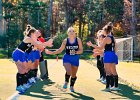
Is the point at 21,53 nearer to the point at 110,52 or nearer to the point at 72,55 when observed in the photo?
the point at 72,55

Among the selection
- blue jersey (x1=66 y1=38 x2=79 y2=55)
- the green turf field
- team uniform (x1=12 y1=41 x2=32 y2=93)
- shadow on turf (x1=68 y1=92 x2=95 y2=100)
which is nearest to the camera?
shadow on turf (x1=68 y1=92 x2=95 y2=100)

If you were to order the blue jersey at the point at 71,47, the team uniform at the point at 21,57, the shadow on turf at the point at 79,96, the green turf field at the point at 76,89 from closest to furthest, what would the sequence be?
1. the shadow on turf at the point at 79,96
2. the green turf field at the point at 76,89
3. the team uniform at the point at 21,57
4. the blue jersey at the point at 71,47

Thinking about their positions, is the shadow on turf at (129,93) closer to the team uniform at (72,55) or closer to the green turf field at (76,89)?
the green turf field at (76,89)

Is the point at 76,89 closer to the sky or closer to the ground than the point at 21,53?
closer to the ground

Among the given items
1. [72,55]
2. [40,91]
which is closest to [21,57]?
[40,91]

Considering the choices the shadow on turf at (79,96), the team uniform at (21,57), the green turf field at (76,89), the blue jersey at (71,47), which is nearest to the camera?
the shadow on turf at (79,96)

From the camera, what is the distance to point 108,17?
63.0 metres

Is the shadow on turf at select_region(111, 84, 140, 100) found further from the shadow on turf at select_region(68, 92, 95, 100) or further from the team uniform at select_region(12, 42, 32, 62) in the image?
the team uniform at select_region(12, 42, 32, 62)

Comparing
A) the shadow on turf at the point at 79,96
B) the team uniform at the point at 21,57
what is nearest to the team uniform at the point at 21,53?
the team uniform at the point at 21,57

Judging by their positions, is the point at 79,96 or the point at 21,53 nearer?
the point at 79,96

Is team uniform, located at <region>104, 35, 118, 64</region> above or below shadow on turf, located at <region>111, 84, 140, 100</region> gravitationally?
above

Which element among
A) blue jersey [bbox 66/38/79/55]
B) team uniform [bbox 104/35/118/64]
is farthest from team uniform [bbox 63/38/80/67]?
team uniform [bbox 104/35/118/64]

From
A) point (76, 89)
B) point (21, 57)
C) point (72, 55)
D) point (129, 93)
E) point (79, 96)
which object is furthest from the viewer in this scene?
point (76, 89)

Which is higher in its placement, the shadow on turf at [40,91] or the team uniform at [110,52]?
the team uniform at [110,52]
